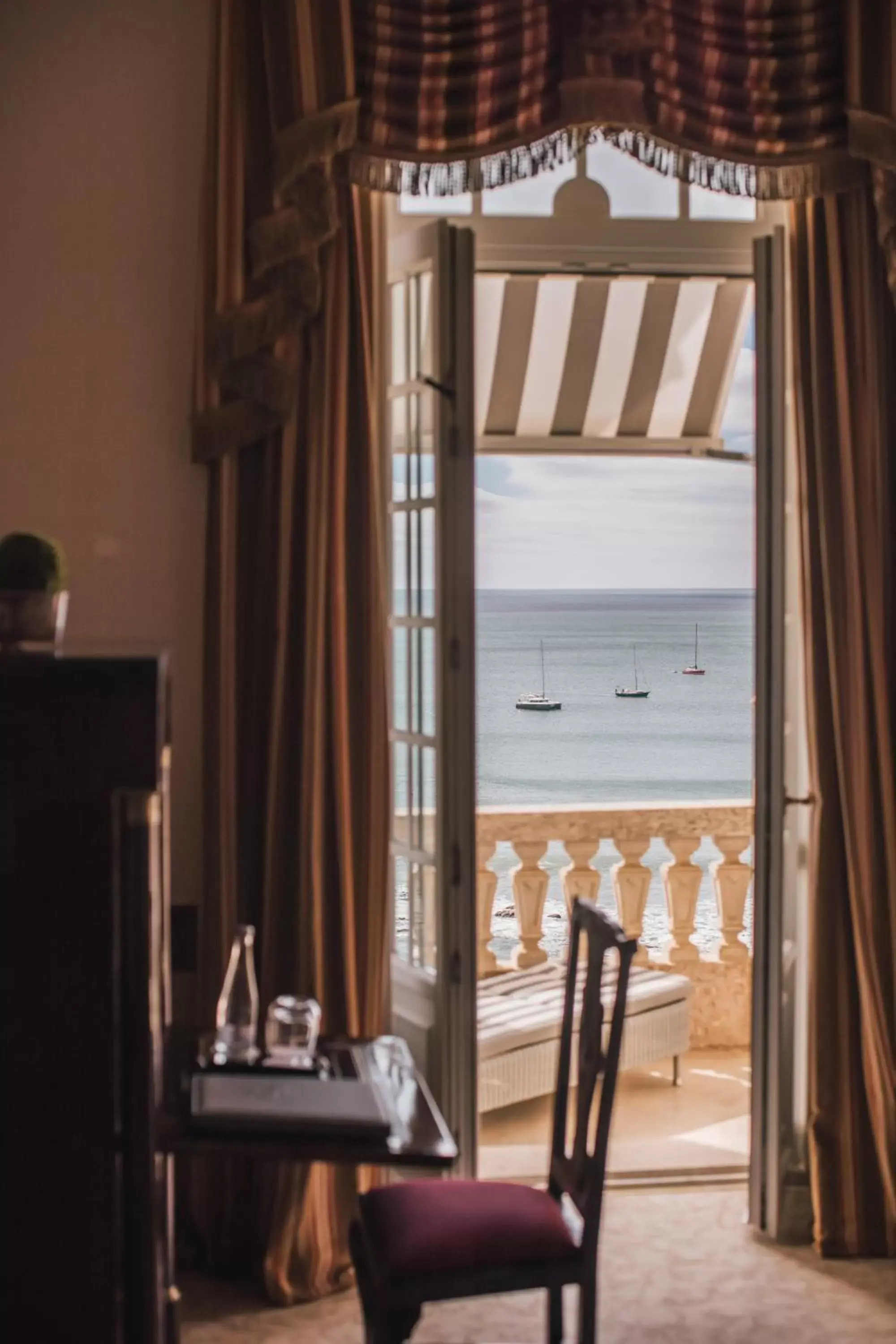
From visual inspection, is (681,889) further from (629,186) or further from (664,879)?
(629,186)

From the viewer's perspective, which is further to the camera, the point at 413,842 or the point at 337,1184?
the point at 413,842

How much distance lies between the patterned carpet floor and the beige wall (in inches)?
37.6

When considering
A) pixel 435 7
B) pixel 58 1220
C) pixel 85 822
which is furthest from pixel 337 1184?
pixel 435 7

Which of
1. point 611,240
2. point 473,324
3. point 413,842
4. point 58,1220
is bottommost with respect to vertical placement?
point 58,1220

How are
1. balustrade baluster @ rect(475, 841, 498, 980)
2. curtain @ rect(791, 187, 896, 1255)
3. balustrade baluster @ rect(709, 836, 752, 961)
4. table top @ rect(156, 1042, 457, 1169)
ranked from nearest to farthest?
table top @ rect(156, 1042, 457, 1169)
curtain @ rect(791, 187, 896, 1255)
balustrade baluster @ rect(475, 841, 498, 980)
balustrade baluster @ rect(709, 836, 752, 961)

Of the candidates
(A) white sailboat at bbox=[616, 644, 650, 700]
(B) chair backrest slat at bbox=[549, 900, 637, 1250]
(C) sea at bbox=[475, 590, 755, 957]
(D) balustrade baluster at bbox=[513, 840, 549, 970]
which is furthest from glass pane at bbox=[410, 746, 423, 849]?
(A) white sailboat at bbox=[616, 644, 650, 700]

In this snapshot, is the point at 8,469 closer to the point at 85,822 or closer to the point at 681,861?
the point at 85,822

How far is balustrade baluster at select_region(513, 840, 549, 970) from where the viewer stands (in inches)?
207

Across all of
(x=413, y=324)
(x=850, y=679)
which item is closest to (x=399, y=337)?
(x=413, y=324)

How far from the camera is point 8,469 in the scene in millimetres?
3395

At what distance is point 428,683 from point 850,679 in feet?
3.36

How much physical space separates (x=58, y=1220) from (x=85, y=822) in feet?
1.71

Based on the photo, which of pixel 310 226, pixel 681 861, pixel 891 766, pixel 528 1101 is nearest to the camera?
pixel 310 226

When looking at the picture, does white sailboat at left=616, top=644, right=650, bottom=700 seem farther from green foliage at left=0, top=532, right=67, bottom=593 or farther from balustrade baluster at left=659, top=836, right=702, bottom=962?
green foliage at left=0, top=532, right=67, bottom=593
